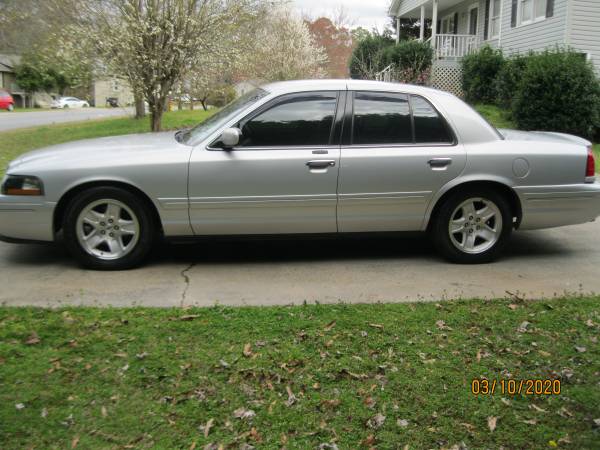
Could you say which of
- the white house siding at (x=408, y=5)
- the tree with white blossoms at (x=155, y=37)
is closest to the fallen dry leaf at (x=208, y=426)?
the tree with white blossoms at (x=155, y=37)

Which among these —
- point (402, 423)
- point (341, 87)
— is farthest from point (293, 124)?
point (402, 423)

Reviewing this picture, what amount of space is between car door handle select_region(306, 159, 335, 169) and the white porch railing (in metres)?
20.9

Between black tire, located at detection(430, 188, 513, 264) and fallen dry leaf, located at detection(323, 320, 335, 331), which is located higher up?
black tire, located at detection(430, 188, 513, 264)

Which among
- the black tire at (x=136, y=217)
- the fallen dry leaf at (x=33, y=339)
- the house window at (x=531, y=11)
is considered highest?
the house window at (x=531, y=11)

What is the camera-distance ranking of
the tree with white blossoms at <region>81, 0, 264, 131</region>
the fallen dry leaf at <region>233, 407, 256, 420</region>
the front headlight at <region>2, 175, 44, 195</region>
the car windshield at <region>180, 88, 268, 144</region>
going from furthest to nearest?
the tree with white blossoms at <region>81, 0, 264, 131</region> < the car windshield at <region>180, 88, 268, 144</region> < the front headlight at <region>2, 175, 44, 195</region> < the fallen dry leaf at <region>233, 407, 256, 420</region>

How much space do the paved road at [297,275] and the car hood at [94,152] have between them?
3.07ft

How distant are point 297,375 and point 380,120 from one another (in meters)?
2.89

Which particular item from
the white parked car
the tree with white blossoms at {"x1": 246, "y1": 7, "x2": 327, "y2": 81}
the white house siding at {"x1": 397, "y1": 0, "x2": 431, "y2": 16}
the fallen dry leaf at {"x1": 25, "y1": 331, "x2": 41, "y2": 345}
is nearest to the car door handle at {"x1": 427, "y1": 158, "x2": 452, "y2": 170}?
the fallen dry leaf at {"x1": 25, "y1": 331, "x2": 41, "y2": 345}

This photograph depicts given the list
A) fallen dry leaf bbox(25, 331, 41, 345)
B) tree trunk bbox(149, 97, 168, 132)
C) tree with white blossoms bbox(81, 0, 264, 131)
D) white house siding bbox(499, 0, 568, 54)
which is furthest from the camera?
white house siding bbox(499, 0, 568, 54)

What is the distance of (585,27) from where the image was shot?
18.1 m

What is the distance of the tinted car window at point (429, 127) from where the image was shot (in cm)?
569

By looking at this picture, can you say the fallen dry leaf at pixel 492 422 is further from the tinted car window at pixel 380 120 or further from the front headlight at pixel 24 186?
the front headlight at pixel 24 186

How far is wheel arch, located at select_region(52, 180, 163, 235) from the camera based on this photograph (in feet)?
17.5

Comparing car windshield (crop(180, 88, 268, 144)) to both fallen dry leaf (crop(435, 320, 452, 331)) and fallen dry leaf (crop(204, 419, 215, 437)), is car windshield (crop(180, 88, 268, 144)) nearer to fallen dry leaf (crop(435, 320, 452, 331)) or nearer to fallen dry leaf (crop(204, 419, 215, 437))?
fallen dry leaf (crop(435, 320, 452, 331))
